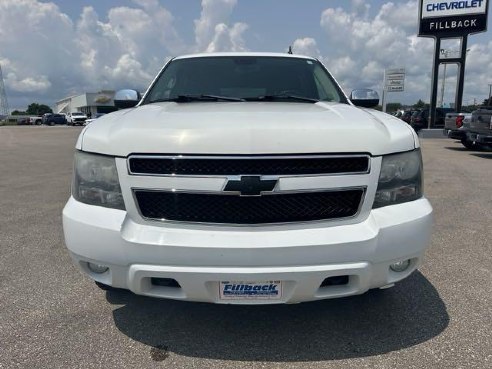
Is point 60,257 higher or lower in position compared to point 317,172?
lower

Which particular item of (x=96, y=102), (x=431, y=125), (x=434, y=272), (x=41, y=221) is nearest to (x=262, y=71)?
(x=434, y=272)

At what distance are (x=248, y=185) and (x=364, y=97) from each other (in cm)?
224

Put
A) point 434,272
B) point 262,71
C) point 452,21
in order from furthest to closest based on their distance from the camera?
1. point 452,21
2. point 262,71
3. point 434,272

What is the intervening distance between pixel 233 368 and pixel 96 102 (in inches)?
3614

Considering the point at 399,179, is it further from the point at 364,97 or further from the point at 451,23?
the point at 451,23

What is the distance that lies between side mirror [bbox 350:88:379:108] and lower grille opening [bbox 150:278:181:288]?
2.55 m

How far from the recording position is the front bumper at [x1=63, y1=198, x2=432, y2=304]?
2.08 metres

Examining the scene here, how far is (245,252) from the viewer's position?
6.79 ft

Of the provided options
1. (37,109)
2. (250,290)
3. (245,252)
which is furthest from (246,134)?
(37,109)

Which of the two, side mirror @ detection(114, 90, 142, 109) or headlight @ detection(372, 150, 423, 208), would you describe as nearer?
headlight @ detection(372, 150, 423, 208)

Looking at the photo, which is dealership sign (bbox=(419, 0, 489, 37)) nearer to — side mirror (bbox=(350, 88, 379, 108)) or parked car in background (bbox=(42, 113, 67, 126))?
side mirror (bbox=(350, 88, 379, 108))

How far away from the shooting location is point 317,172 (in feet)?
7.09

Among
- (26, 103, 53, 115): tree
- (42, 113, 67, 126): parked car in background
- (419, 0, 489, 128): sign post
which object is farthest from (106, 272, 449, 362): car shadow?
(26, 103, 53, 115): tree

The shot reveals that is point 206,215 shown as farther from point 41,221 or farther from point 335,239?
point 41,221
